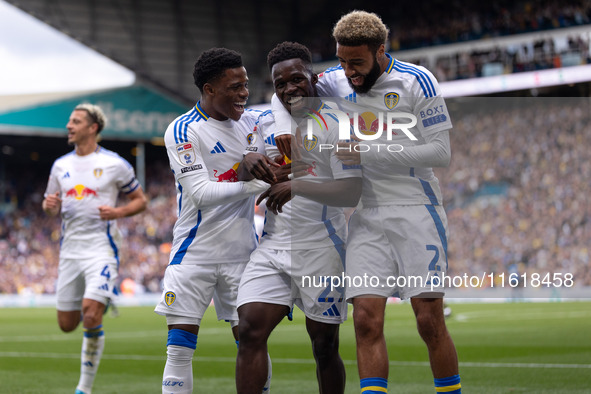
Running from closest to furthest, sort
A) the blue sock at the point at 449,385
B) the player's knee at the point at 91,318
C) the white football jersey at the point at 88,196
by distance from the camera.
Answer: the blue sock at the point at 449,385 → the player's knee at the point at 91,318 → the white football jersey at the point at 88,196

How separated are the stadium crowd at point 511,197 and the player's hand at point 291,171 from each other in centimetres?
1715

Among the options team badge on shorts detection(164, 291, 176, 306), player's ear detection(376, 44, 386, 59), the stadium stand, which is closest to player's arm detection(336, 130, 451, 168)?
player's ear detection(376, 44, 386, 59)

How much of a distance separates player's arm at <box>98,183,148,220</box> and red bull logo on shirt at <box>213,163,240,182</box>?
2710 millimetres

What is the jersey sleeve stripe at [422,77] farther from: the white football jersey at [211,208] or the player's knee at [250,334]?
the player's knee at [250,334]

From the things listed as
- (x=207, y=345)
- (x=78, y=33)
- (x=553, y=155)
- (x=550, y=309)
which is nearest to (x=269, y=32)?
(x=78, y=33)

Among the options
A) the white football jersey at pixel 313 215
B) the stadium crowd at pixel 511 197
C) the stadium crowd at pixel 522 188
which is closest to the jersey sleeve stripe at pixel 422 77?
the white football jersey at pixel 313 215

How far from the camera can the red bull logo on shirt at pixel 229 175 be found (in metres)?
4.77

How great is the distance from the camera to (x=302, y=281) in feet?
14.6

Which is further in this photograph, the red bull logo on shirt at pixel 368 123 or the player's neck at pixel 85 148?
the player's neck at pixel 85 148

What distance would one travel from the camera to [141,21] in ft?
114

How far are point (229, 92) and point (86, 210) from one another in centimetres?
320

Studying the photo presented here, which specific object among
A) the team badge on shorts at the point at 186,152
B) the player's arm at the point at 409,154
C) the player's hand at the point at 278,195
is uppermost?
the team badge on shorts at the point at 186,152

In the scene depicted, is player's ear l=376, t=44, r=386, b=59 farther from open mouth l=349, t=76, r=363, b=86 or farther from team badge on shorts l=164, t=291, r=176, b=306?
team badge on shorts l=164, t=291, r=176, b=306

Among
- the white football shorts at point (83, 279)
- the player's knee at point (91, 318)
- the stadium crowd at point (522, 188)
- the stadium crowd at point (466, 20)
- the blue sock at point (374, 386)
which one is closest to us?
the blue sock at point (374, 386)
